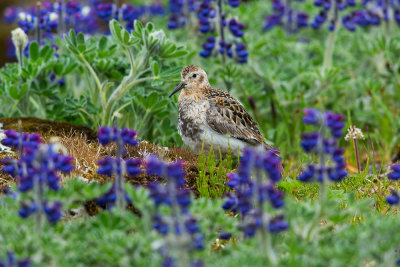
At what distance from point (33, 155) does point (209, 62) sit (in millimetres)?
5416

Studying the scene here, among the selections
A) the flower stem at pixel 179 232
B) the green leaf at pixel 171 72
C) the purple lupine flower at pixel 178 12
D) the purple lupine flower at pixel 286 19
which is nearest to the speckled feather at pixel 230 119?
the green leaf at pixel 171 72

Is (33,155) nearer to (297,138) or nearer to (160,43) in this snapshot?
(160,43)

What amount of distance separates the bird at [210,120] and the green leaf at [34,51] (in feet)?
5.78

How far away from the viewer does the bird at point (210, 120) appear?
6668 mm

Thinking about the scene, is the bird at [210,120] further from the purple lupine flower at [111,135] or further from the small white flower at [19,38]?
the purple lupine flower at [111,135]

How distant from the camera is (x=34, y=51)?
24.8 feet

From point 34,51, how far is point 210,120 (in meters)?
2.41

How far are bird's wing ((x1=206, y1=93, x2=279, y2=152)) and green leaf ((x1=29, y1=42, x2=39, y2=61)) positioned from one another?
225 cm

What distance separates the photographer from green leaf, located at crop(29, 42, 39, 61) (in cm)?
753

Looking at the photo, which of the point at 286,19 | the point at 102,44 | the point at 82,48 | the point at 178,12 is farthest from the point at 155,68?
the point at 286,19

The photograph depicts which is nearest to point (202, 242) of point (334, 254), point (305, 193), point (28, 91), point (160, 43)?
point (334, 254)

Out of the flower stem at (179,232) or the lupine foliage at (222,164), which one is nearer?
the flower stem at (179,232)

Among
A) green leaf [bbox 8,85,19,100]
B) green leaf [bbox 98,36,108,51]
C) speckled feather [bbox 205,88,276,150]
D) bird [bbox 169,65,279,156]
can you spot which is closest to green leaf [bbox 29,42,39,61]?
green leaf [bbox 8,85,19,100]

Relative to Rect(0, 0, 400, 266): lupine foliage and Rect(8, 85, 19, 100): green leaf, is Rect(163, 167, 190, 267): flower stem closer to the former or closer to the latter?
Rect(0, 0, 400, 266): lupine foliage
